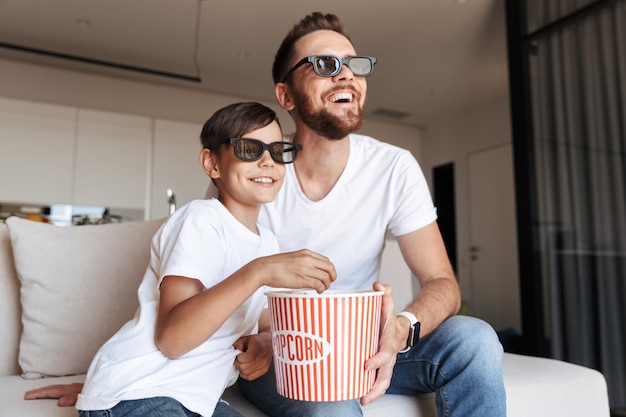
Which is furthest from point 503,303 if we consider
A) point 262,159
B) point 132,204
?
point 262,159

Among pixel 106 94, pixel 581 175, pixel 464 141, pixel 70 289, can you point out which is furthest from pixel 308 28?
pixel 464 141

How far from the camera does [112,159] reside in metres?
5.11

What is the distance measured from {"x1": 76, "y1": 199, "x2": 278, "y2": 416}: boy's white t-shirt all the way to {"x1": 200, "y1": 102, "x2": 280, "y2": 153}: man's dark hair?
0.15 metres

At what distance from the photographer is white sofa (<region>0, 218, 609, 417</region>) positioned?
125 cm

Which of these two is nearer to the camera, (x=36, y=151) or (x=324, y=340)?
(x=324, y=340)

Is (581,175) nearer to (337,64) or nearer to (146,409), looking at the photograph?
(337,64)

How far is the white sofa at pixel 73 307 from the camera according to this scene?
1.25 m

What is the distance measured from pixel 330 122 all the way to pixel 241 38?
11.1 ft

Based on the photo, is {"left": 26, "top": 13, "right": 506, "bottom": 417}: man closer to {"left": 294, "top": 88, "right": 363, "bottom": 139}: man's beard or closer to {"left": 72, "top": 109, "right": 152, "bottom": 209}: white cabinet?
{"left": 294, "top": 88, "right": 363, "bottom": 139}: man's beard

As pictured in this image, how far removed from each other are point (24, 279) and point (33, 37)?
382cm

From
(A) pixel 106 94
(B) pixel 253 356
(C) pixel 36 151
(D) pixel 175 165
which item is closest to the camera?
(B) pixel 253 356

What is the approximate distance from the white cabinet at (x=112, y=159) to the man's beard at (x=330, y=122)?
4.28 m

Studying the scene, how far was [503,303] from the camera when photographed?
555cm

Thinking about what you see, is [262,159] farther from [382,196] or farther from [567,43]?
[567,43]
